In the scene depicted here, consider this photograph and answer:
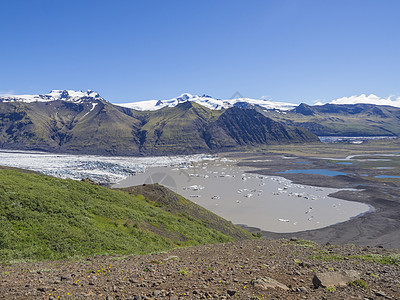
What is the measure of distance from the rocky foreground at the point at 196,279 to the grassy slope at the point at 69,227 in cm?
312

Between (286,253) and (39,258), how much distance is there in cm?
1896

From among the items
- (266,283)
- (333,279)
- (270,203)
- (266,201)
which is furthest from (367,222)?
(266,283)

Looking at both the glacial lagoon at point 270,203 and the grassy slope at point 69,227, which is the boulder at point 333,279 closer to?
the grassy slope at point 69,227

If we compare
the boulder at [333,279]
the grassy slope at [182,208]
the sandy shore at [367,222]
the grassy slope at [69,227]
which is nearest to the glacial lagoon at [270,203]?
the sandy shore at [367,222]

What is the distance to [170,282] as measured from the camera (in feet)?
40.7

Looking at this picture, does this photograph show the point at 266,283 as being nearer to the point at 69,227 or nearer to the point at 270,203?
the point at 69,227

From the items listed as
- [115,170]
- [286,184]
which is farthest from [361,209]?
[115,170]

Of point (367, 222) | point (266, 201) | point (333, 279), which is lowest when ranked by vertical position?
point (367, 222)

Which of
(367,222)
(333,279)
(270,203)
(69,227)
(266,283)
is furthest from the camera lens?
(270,203)

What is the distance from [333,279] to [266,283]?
3562 mm

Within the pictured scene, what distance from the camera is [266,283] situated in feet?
40.4

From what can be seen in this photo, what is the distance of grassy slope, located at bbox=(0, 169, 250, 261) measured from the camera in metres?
18.5

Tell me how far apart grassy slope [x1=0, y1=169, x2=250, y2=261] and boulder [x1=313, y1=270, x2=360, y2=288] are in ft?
47.2

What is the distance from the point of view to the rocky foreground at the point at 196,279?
10938 mm
